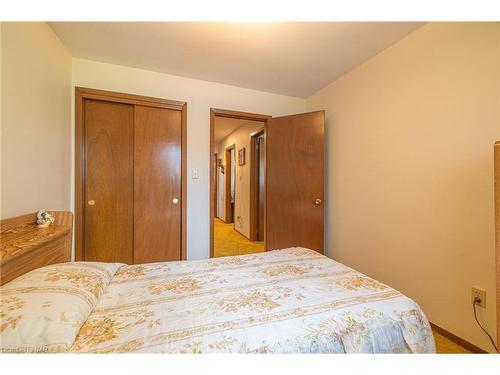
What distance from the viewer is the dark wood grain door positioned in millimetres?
2500

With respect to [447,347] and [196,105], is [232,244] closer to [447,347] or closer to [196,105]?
[196,105]

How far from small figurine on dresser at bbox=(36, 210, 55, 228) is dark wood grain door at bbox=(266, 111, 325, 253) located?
211 centimetres

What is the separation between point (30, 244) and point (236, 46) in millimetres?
1939

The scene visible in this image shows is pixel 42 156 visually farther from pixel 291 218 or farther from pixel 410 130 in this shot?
pixel 410 130

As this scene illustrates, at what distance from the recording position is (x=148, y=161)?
89.8 inches

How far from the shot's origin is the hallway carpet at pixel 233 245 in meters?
3.36

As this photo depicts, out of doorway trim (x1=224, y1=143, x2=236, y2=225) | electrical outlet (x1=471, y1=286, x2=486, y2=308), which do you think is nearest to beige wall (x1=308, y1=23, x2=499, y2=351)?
electrical outlet (x1=471, y1=286, x2=486, y2=308)

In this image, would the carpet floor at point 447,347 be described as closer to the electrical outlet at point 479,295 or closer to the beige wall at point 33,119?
the electrical outlet at point 479,295

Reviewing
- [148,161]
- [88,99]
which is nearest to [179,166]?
[148,161]

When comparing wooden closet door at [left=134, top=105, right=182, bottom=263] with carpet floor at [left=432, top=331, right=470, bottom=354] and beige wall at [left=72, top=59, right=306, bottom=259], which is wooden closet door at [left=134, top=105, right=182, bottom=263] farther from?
carpet floor at [left=432, top=331, right=470, bottom=354]

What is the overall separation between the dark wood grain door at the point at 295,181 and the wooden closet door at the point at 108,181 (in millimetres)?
→ 1648

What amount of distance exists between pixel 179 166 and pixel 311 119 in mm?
1673

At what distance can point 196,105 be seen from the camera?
2.46 m

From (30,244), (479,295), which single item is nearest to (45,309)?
(30,244)
